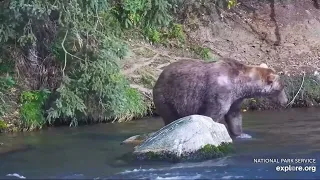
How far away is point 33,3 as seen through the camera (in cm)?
1230

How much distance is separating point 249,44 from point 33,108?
7.17 meters

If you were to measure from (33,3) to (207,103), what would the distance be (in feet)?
12.4

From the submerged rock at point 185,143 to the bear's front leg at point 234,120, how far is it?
175 centimetres

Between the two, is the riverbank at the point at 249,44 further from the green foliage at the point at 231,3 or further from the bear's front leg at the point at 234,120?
the bear's front leg at the point at 234,120

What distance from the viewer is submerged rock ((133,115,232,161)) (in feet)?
31.2

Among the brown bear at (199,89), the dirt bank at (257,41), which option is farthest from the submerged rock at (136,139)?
the dirt bank at (257,41)

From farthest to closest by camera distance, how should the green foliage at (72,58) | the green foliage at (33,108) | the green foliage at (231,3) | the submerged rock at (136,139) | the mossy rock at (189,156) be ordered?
the green foliage at (231,3)
the green foliage at (33,108)
the green foliage at (72,58)
the submerged rock at (136,139)
the mossy rock at (189,156)

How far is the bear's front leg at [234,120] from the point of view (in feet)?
38.3

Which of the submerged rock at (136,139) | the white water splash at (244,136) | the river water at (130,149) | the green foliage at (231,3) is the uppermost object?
the green foliage at (231,3)

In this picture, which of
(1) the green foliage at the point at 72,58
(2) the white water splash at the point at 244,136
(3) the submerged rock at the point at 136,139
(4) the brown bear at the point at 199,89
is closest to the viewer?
(4) the brown bear at the point at 199,89

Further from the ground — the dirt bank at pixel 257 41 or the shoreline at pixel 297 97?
the dirt bank at pixel 257 41

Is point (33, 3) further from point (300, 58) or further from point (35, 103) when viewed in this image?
point (300, 58)

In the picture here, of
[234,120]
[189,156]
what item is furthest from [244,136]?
[189,156]

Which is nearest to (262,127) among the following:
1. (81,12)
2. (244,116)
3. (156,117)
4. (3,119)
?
(244,116)
